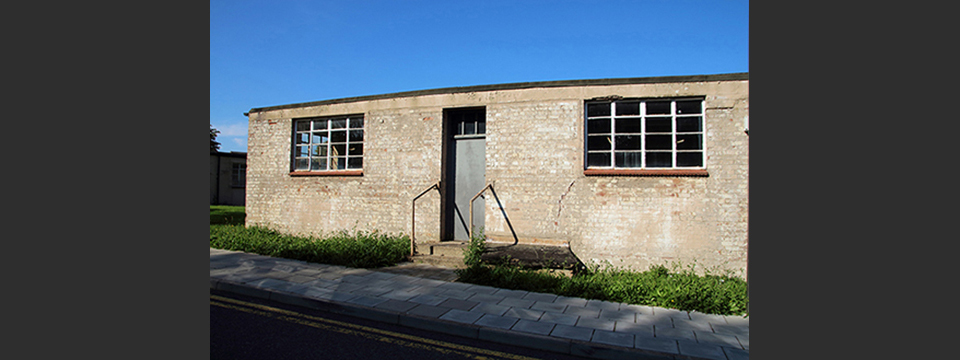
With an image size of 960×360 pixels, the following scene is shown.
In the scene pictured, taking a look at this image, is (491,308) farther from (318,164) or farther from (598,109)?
(318,164)

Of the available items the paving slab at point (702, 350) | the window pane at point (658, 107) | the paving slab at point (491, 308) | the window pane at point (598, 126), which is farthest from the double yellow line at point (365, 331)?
the window pane at point (658, 107)

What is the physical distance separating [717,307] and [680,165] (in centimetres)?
355

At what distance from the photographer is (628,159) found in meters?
9.11

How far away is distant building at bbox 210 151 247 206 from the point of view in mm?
25766

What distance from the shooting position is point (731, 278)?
829 cm

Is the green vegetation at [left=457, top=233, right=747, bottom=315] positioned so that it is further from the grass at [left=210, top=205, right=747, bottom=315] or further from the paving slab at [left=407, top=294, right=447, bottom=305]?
the paving slab at [left=407, top=294, right=447, bottom=305]

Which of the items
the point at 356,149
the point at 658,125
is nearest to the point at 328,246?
the point at 356,149

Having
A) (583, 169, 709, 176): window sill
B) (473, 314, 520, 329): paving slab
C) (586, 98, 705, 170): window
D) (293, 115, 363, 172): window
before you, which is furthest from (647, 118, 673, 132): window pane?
(293, 115, 363, 172): window

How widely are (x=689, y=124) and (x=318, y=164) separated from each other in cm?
912

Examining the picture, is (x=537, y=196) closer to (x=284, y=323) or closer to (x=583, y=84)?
(x=583, y=84)

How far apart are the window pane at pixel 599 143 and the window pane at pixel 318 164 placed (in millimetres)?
6940

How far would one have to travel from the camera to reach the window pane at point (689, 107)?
28.9 feet

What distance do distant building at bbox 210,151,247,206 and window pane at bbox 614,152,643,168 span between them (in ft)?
77.4

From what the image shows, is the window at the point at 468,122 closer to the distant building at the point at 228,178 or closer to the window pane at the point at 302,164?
the window pane at the point at 302,164
